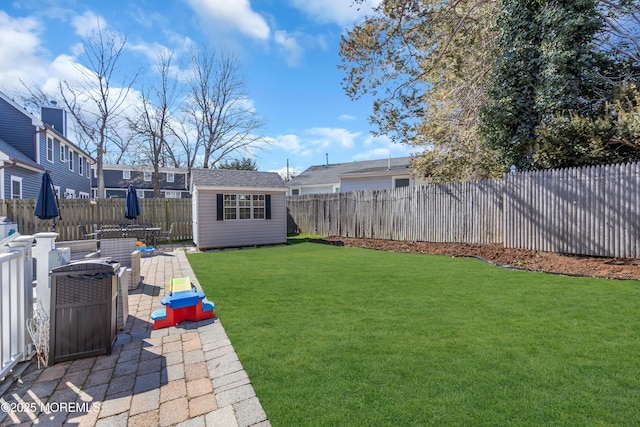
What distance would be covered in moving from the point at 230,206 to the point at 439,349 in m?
10.1

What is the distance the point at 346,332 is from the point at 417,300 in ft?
5.21

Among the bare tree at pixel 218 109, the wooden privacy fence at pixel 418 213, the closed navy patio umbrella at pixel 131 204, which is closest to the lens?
the wooden privacy fence at pixel 418 213

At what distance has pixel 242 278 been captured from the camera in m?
6.16

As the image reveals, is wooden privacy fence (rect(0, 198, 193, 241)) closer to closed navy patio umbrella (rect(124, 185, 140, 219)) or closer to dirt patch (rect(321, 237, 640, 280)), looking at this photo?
closed navy patio umbrella (rect(124, 185, 140, 219))

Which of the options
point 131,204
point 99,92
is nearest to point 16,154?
point 131,204

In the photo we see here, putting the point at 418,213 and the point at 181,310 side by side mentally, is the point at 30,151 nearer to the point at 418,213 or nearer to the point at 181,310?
the point at 181,310

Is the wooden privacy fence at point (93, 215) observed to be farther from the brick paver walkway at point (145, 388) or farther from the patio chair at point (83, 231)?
the brick paver walkway at point (145, 388)

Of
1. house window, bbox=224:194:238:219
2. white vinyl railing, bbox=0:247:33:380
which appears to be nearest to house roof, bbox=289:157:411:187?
house window, bbox=224:194:238:219

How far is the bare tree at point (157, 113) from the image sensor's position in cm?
2052

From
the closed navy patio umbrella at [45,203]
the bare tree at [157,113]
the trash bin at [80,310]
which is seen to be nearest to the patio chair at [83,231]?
the closed navy patio umbrella at [45,203]

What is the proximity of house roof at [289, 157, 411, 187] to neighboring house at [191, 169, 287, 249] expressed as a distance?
1005cm

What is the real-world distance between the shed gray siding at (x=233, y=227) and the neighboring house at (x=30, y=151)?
7.05m

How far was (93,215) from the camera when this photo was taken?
41.1 feet

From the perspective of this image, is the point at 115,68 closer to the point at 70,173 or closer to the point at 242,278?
the point at 70,173
